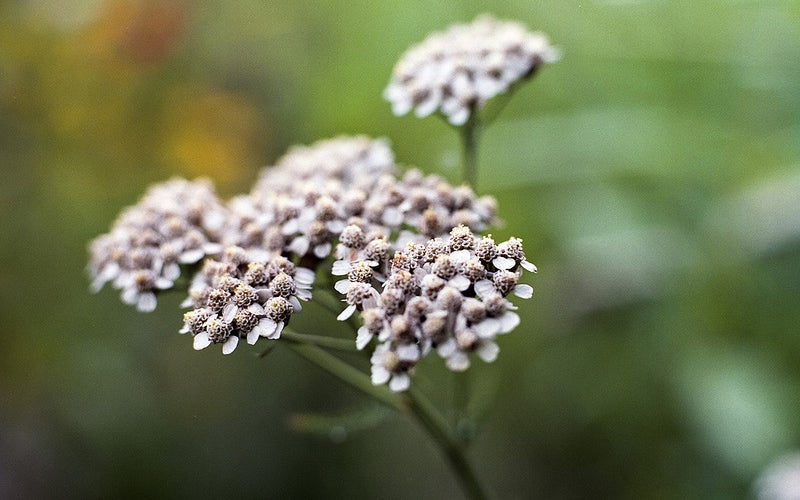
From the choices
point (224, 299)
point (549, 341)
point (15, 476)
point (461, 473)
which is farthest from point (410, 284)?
point (15, 476)

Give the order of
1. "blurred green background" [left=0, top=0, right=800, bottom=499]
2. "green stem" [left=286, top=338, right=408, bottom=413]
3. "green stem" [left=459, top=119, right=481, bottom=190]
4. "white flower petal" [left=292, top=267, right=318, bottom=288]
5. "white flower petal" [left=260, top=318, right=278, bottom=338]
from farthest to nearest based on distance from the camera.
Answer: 1. "blurred green background" [left=0, top=0, right=800, bottom=499]
2. "green stem" [left=459, top=119, right=481, bottom=190]
3. "green stem" [left=286, top=338, right=408, bottom=413]
4. "white flower petal" [left=292, top=267, right=318, bottom=288]
5. "white flower petal" [left=260, top=318, right=278, bottom=338]

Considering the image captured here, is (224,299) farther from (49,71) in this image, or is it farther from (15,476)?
(49,71)

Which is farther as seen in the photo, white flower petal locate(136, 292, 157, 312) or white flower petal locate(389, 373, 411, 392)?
white flower petal locate(136, 292, 157, 312)

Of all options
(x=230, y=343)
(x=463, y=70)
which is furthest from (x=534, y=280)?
(x=230, y=343)

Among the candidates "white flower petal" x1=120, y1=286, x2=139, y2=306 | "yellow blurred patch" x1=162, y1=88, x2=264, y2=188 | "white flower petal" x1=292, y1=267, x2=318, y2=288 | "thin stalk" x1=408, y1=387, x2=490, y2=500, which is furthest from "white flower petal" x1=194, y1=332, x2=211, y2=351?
"yellow blurred patch" x1=162, y1=88, x2=264, y2=188

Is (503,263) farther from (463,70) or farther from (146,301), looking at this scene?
(146,301)

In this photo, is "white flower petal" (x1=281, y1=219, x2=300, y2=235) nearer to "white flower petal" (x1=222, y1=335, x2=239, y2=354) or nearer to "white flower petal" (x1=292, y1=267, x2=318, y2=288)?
"white flower petal" (x1=292, y1=267, x2=318, y2=288)
